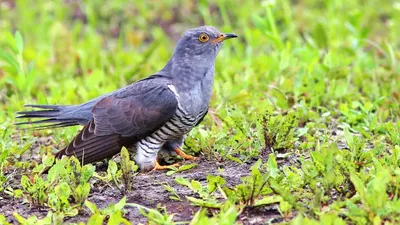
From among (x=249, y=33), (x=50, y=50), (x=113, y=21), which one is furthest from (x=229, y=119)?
(x=113, y=21)

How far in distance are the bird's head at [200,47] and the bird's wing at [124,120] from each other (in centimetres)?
36

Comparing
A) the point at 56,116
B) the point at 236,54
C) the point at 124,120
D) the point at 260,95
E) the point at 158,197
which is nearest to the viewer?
the point at 158,197

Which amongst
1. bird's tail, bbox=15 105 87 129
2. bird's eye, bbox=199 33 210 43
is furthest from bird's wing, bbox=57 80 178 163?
bird's eye, bbox=199 33 210 43

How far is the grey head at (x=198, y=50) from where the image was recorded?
5.02 meters

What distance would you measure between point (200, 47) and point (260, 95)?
2.84 ft

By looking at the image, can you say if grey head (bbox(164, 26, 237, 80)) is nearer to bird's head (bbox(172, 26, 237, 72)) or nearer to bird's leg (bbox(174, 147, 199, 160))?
bird's head (bbox(172, 26, 237, 72))

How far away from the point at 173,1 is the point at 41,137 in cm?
455

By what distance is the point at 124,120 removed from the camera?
15.8 ft

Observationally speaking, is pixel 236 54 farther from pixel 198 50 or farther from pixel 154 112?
pixel 154 112

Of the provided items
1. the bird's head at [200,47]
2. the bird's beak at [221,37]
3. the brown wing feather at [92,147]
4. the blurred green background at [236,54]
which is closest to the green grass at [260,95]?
the blurred green background at [236,54]

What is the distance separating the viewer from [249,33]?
7148mm

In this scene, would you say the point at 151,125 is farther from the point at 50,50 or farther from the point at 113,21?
the point at 113,21

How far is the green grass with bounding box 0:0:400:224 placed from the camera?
3639 mm

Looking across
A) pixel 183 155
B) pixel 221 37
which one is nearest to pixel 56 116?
pixel 183 155
